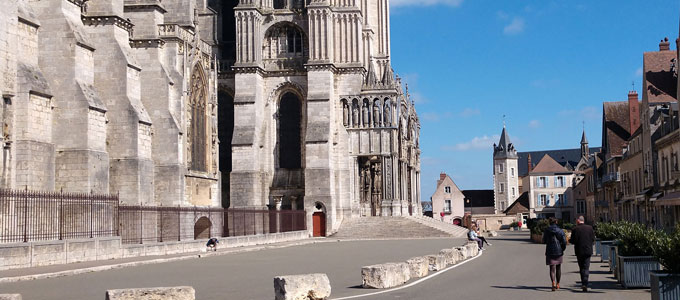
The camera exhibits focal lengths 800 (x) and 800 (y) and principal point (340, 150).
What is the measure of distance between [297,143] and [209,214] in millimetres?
13587

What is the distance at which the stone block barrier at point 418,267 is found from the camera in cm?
1502

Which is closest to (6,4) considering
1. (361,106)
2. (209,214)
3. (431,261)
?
(209,214)

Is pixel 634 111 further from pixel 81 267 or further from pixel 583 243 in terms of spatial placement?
pixel 81 267

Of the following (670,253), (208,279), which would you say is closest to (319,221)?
(208,279)

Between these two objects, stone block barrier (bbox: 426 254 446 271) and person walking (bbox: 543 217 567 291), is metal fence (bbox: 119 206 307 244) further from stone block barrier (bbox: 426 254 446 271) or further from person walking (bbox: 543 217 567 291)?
person walking (bbox: 543 217 567 291)

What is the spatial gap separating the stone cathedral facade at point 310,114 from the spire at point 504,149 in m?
54.4

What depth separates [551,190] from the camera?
86.2 m

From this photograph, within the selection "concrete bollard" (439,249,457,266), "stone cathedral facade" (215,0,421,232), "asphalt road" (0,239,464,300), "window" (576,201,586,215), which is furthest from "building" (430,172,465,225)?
"concrete bollard" (439,249,457,266)

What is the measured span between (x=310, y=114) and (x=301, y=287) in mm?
32650

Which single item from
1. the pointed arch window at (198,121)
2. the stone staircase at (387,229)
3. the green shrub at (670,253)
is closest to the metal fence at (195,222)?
the stone staircase at (387,229)

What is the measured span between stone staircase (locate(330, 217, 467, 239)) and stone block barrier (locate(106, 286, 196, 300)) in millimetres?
32219

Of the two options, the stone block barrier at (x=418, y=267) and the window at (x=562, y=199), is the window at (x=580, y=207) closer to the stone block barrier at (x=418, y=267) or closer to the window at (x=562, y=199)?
the window at (x=562, y=199)

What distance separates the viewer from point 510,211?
285ft

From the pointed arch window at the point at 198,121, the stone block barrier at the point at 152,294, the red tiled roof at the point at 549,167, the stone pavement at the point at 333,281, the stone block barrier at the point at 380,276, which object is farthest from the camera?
the red tiled roof at the point at 549,167
